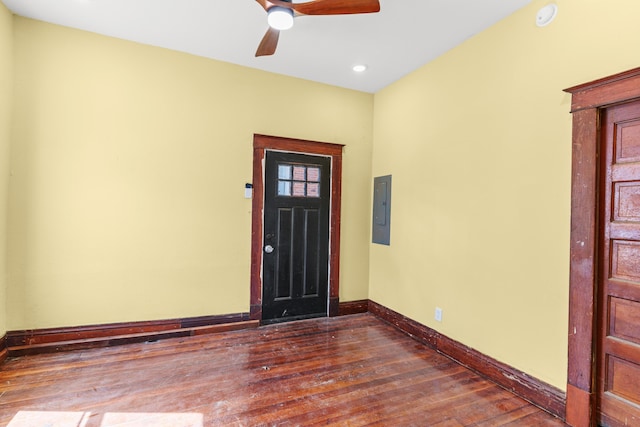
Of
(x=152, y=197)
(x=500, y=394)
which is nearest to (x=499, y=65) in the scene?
(x=500, y=394)

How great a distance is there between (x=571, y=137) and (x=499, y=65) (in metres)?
0.90

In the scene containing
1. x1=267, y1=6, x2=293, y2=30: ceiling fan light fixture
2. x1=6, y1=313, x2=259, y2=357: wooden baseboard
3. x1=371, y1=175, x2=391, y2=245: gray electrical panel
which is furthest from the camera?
x1=371, y1=175, x2=391, y2=245: gray electrical panel

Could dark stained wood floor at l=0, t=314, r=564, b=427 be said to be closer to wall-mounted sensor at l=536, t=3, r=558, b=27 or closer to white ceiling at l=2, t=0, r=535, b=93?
wall-mounted sensor at l=536, t=3, r=558, b=27

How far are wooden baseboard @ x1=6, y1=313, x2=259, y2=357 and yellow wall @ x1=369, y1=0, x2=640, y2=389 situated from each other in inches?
80.7

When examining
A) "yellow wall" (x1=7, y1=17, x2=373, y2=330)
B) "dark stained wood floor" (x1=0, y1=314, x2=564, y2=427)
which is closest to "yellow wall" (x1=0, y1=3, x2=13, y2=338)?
"yellow wall" (x1=7, y1=17, x2=373, y2=330)

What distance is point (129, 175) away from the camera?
3.22 m

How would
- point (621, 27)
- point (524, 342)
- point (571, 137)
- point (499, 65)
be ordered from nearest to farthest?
1. point (621, 27)
2. point (571, 137)
3. point (524, 342)
4. point (499, 65)

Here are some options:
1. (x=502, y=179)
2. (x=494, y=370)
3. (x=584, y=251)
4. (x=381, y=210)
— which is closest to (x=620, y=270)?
(x=584, y=251)

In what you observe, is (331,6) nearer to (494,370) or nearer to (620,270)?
(620,270)

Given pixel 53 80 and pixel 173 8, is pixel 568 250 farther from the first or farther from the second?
pixel 53 80

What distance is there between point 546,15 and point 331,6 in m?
1.57

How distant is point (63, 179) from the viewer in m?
3.01

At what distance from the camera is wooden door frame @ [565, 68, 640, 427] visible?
2.02 meters

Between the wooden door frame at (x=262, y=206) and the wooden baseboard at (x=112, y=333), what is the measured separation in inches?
13.8
